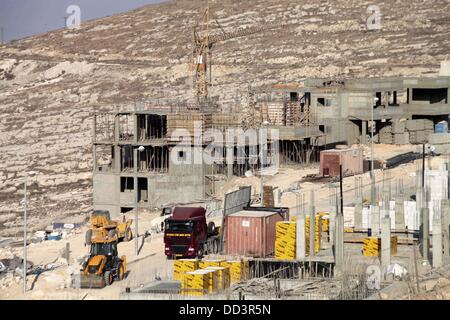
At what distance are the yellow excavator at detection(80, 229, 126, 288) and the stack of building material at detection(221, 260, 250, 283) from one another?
3203mm

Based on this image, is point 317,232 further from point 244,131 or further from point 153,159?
point 244,131

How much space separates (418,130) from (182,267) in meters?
38.2

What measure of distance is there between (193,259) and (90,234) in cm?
690

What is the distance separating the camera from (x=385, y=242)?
3425cm

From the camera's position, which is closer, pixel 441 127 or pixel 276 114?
pixel 441 127

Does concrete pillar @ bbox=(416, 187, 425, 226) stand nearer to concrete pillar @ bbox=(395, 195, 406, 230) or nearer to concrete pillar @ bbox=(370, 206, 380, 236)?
concrete pillar @ bbox=(395, 195, 406, 230)

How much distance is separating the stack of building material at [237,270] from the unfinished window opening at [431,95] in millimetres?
40378

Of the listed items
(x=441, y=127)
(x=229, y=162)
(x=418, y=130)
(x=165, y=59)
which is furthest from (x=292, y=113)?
(x=165, y=59)

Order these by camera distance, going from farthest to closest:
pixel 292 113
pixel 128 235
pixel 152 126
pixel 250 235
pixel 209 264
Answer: pixel 292 113
pixel 152 126
pixel 128 235
pixel 250 235
pixel 209 264

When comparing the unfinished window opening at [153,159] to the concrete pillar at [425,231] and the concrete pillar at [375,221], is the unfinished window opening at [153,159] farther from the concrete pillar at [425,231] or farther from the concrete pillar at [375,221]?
the concrete pillar at [425,231]

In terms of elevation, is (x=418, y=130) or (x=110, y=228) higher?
(x=418, y=130)

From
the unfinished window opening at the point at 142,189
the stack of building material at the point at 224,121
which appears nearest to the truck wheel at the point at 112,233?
the unfinished window opening at the point at 142,189

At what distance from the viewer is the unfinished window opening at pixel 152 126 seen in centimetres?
6056
